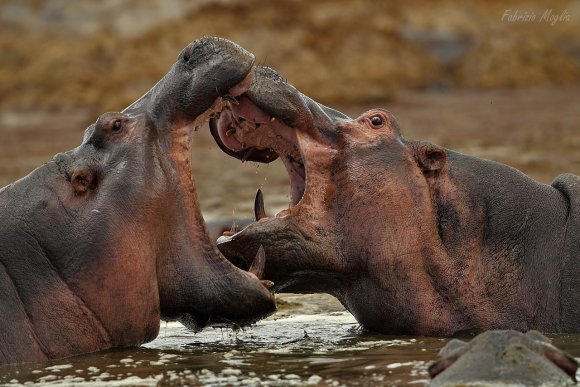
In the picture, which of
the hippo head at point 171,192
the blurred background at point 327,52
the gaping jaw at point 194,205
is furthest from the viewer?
the blurred background at point 327,52

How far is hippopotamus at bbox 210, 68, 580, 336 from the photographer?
A: 24.8 ft

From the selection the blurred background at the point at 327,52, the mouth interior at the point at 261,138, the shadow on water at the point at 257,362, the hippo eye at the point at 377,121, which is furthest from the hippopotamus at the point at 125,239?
the blurred background at the point at 327,52

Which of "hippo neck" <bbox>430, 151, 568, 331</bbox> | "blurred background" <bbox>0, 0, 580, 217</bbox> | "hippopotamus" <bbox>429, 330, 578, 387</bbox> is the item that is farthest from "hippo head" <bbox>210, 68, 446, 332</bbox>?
"blurred background" <bbox>0, 0, 580, 217</bbox>

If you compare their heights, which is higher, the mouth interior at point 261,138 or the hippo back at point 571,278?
the mouth interior at point 261,138

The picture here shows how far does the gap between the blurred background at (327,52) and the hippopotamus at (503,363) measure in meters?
17.3

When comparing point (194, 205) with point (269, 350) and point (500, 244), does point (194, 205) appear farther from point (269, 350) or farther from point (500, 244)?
point (500, 244)

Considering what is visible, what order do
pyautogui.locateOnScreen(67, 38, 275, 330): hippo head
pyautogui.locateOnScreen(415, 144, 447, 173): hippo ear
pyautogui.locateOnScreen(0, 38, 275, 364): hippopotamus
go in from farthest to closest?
1. pyautogui.locateOnScreen(415, 144, 447, 173): hippo ear
2. pyautogui.locateOnScreen(67, 38, 275, 330): hippo head
3. pyautogui.locateOnScreen(0, 38, 275, 364): hippopotamus

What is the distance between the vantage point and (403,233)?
754cm

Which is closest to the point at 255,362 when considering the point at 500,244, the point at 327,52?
the point at 500,244

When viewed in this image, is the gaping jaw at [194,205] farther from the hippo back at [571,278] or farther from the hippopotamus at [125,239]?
the hippo back at [571,278]

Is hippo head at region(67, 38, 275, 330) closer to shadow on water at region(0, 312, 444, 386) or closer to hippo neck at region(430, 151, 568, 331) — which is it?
shadow on water at region(0, 312, 444, 386)

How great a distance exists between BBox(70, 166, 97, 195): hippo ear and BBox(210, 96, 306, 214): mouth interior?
100 cm

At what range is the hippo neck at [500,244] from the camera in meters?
7.59

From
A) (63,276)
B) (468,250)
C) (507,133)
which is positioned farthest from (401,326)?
(507,133)
